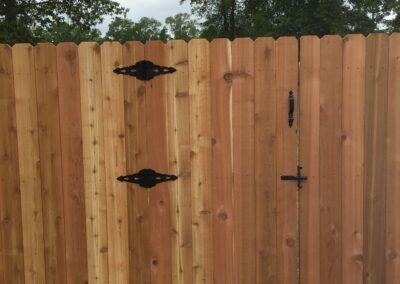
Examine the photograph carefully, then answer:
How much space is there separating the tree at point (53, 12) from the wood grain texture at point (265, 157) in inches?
454

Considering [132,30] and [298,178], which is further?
[132,30]

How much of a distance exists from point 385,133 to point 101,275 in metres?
2.38

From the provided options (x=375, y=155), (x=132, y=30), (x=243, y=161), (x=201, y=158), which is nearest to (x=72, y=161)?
(x=201, y=158)

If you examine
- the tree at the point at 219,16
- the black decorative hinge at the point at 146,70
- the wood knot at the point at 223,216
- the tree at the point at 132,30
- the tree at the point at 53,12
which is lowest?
the wood knot at the point at 223,216


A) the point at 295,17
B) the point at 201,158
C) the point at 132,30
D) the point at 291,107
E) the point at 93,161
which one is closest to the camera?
the point at 291,107

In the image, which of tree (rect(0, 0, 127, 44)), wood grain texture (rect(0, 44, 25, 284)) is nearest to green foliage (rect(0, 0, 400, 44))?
tree (rect(0, 0, 127, 44))

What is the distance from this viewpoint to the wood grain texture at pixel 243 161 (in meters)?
3.42

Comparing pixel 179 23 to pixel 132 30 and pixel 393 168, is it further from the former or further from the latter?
pixel 393 168

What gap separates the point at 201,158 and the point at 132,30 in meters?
Result: 43.7

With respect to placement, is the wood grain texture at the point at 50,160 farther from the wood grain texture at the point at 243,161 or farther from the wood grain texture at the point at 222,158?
A: the wood grain texture at the point at 243,161

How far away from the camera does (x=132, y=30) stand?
4541 centimetres

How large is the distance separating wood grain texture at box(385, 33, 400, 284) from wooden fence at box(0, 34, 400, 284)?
10mm

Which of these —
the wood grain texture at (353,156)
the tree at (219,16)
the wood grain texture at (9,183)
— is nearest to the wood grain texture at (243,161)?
the wood grain texture at (353,156)

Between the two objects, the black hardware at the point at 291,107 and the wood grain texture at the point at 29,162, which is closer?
the black hardware at the point at 291,107
